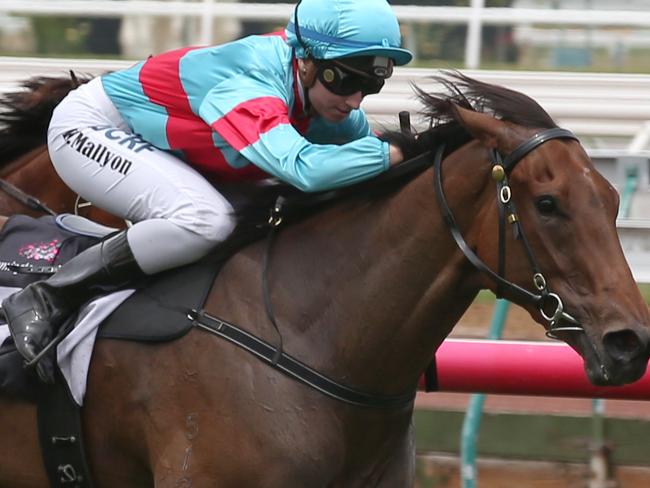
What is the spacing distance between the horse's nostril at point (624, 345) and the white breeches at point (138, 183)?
3.57 ft

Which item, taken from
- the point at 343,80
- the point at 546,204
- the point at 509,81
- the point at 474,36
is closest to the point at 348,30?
the point at 343,80

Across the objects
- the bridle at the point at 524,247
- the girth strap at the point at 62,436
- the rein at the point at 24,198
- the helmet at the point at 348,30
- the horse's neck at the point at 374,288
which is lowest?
the girth strap at the point at 62,436

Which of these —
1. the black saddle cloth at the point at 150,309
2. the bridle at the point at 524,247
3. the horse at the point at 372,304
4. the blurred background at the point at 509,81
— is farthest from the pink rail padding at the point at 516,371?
the bridle at the point at 524,247

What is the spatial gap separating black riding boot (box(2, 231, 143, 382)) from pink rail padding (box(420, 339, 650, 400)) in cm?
145

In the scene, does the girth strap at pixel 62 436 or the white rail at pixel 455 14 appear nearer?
the girth strap at pixel 62 436

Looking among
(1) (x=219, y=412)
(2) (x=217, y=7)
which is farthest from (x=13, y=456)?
(2) (x=217, y=7)

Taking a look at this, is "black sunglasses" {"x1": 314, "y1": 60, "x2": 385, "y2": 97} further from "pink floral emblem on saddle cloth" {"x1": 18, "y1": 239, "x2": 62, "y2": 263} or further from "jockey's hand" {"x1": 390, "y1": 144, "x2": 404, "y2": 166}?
"pink floral emblem on saddle cloth" {"x1": 18, "y1": 239, "x2": 62, "y2": 263}

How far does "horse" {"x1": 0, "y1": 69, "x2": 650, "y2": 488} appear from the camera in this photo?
10.6 ft

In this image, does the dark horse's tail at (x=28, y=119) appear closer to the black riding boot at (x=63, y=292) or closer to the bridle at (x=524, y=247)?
the black riding boot at (x=63, y=292)

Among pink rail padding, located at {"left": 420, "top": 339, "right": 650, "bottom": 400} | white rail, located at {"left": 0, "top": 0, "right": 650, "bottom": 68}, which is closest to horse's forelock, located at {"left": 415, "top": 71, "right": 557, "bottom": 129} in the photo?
pink rail padding, located at {"left": 420, "top": 339, "right": 650, "bottom": 400}

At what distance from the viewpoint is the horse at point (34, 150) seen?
4711mm

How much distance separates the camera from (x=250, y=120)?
3496 mm

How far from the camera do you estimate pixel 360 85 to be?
3.65 m

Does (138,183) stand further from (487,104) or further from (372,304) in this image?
(487,104)
